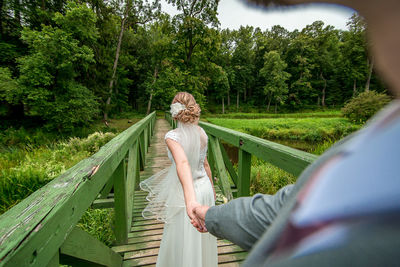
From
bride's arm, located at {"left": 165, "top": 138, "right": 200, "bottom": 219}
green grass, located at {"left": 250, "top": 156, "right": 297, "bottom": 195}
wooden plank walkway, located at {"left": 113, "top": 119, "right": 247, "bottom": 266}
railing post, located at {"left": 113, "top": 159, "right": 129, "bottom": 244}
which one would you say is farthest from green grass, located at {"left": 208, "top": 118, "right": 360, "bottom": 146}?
bride's arm, located at {"left": 165, "top": 138, "right": 200, "bottom": 219}

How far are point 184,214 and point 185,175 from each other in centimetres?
61

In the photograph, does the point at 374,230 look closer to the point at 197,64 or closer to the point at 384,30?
the point at 384,30

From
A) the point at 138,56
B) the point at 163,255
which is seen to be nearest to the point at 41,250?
the point at 163,255

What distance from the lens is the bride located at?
1641 millimetres

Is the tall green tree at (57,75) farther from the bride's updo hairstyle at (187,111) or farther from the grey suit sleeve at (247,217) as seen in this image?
the grey suit sleeve at (247,217)

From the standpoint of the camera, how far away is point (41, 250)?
62 cm

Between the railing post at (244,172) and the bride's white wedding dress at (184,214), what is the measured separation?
1.15 feet

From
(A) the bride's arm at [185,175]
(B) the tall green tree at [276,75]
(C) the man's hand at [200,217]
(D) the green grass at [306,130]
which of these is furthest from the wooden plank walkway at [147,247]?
(B) the tall green tree at [276,75]

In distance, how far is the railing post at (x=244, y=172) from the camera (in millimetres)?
1997

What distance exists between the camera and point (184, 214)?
1751 millimetres

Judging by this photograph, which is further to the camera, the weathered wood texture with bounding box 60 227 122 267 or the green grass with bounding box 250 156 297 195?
the green grass with bounding box 250 156 297 195

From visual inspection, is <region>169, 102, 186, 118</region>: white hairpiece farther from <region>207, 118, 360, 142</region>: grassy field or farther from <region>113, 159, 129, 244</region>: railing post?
<region>207, 118, 360, 142</region>: grassy field

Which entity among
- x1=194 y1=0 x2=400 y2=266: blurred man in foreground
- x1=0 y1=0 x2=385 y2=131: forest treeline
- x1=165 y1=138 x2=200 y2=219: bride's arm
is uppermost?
x1=0 y1=0 x2=385 y2=131: forest treeline

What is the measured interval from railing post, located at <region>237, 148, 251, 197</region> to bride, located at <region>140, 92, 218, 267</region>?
0.34 meters
